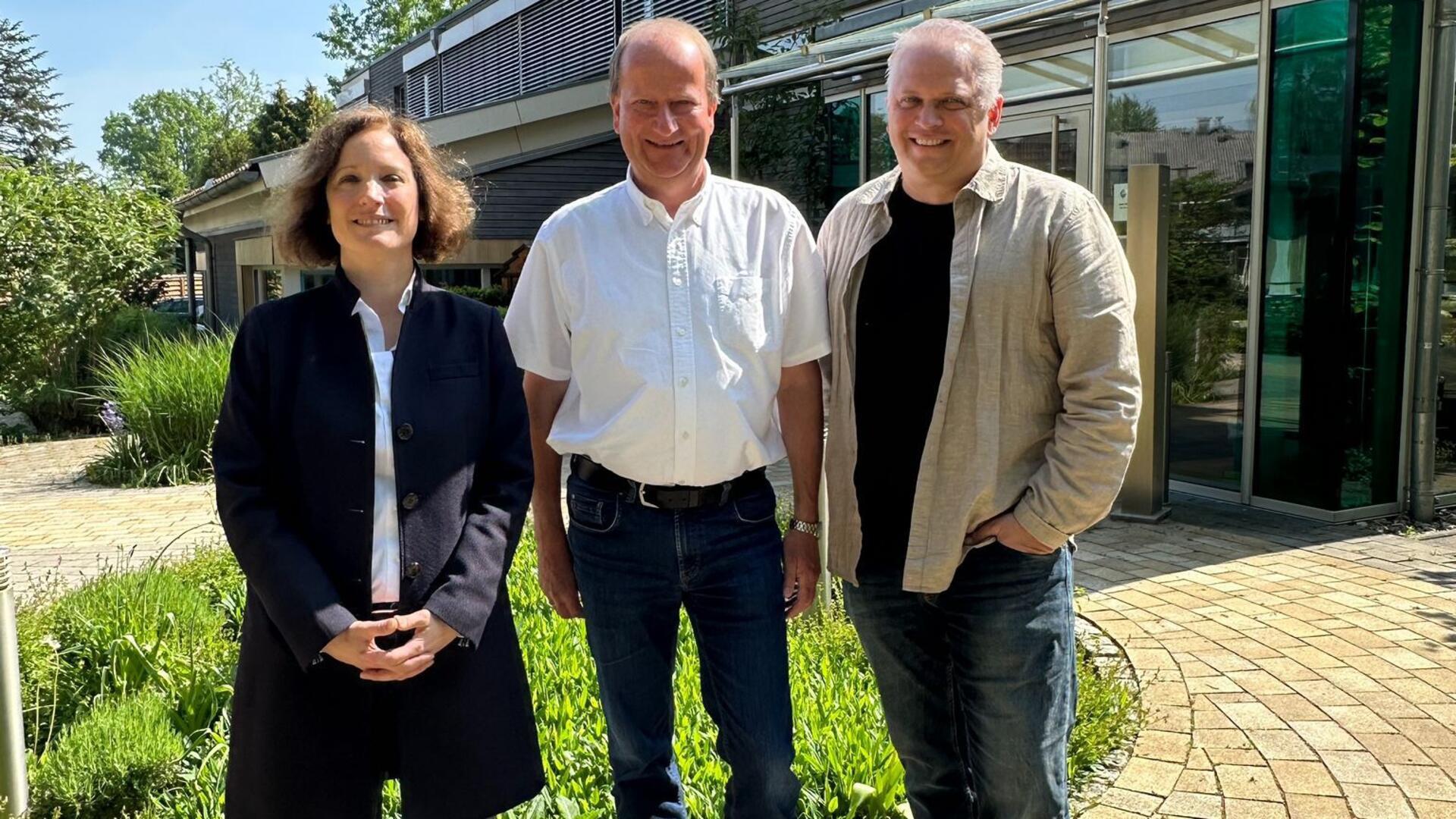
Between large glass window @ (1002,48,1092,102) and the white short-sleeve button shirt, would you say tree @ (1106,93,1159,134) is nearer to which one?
large glass window @ (1002,48,1092,102)

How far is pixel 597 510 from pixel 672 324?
1.45 feet

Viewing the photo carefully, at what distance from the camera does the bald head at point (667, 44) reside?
2355 millimetres

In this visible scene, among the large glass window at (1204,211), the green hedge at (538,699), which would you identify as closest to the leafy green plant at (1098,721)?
the green hedge at (538,699)

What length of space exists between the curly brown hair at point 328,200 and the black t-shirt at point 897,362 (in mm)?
929

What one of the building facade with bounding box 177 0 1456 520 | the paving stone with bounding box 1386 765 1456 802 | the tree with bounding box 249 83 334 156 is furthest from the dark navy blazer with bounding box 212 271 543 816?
the tree with bounding box 249 83 334 156

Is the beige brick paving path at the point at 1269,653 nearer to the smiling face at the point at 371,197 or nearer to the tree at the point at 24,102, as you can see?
the smiling face at the point at 371,197

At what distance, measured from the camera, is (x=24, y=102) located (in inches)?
2210

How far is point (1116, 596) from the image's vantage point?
5184 mm

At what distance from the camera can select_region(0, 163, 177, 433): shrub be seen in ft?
46.8

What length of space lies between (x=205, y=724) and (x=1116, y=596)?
3.88 meters

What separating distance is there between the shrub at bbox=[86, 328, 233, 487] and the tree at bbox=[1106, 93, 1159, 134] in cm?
774

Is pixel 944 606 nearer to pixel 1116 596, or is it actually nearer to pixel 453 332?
pixel 453 332

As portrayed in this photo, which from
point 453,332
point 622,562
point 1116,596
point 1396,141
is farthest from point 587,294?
point 1396,141

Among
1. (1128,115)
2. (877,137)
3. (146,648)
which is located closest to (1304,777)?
(146,648)
